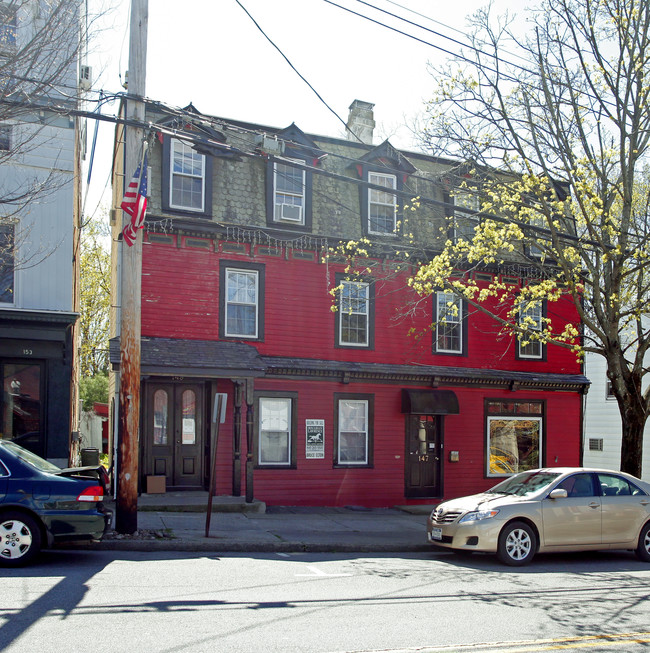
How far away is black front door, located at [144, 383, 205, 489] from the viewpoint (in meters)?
16.7

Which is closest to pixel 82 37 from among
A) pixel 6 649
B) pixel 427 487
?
pixel 6 649

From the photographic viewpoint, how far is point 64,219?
15.6m

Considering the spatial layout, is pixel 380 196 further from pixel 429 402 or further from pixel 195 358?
pixel 195 358

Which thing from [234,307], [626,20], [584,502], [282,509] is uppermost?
[626,20]

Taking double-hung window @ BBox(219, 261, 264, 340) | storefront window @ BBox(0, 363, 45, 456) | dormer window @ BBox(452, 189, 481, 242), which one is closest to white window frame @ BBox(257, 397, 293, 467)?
double-hung window @ BBox(219, 261, 264, 340)

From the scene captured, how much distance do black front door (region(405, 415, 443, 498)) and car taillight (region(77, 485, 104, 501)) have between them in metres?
10.8

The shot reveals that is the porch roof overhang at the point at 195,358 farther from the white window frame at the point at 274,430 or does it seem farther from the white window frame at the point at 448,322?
the white window frame at the point at 448,322

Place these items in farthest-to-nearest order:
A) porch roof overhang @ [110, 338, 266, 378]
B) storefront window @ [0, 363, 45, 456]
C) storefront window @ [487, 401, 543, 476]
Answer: storefront window @ [487, 401, 543, 476] < porch roof overhang @ [110, 338, 266, 378] < storefront window @ [0, 363, 45, 456]

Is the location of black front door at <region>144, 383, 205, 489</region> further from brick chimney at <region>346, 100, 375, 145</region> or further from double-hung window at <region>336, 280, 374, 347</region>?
brick chimney at <region>346, 100, 375, 145</region>

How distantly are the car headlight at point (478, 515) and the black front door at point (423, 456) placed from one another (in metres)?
7.96

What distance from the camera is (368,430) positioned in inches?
739

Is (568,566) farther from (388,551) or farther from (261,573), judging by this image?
(261,573)

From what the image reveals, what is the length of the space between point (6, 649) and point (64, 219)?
11.4 m

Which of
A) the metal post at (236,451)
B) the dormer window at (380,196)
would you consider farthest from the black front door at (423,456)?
the dormer window at (380,196)
